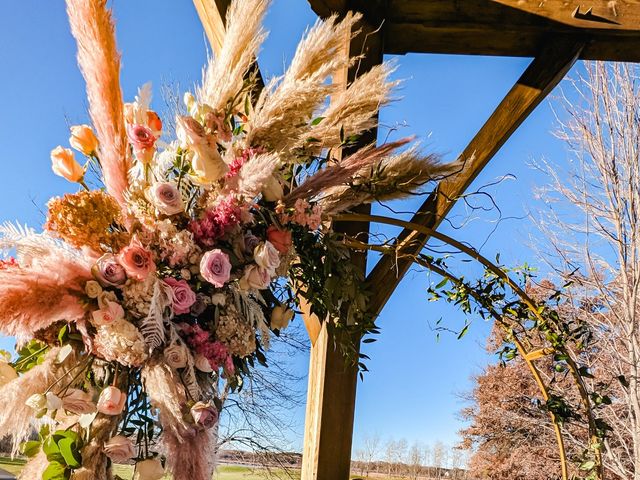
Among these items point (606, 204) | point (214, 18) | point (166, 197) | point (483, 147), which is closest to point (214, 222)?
point (166, 197)

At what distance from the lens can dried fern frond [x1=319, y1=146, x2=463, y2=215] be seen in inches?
48.9

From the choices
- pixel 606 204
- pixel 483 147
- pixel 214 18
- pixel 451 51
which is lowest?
pixel 483 147

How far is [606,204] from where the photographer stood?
18.0 feet

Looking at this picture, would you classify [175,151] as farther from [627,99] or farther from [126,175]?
[627,99]

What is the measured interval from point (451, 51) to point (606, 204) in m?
4.00

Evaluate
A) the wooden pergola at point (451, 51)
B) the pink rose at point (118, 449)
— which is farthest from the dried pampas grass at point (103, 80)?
the wooden pergola at point (451, 51)

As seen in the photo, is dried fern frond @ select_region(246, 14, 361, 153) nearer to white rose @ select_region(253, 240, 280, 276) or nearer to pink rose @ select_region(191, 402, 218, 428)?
white rose @ select_region(253, 240, 280, 276)

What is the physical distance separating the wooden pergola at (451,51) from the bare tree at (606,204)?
359 centimetres

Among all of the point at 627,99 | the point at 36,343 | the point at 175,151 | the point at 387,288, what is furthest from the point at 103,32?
the point at 627,99

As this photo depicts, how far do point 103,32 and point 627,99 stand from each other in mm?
5487

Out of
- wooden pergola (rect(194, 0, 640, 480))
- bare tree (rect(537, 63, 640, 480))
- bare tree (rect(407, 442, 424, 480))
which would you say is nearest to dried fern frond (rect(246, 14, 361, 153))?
wooden pergola (rect(194, 0, 640, 480))

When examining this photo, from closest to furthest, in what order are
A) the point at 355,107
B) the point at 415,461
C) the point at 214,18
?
the point at 355,107, the point at 214,18, the point at 415,461

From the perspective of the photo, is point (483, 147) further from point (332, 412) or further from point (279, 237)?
point (279, 237)

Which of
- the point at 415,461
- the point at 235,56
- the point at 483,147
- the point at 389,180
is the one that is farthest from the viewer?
the point at 415,461
